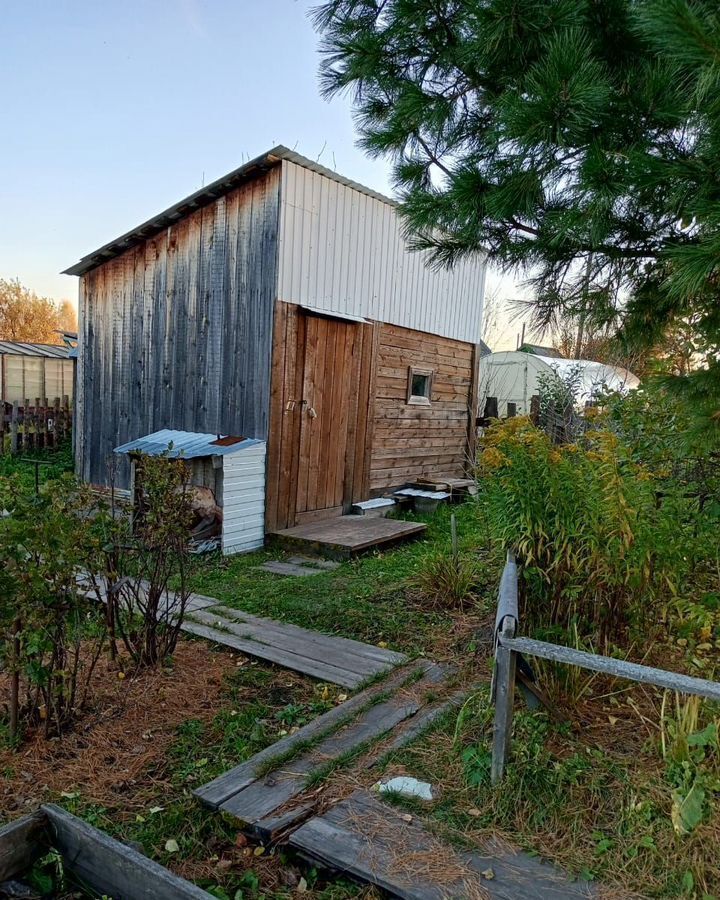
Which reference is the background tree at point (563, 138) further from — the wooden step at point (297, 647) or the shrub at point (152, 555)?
the wooden step at point (297, 647)

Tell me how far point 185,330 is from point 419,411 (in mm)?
3708

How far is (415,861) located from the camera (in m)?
1.88

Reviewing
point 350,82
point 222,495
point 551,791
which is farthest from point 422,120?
point 222,495

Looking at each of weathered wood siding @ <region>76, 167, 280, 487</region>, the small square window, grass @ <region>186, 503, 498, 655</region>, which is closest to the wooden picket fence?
weathered wood siding @ <region>76, 167, 280, 487</region>

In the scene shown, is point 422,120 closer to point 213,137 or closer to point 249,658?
point 249,658

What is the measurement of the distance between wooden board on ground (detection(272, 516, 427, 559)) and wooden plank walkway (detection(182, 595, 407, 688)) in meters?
1.94

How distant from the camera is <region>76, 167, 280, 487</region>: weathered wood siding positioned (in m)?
6.57

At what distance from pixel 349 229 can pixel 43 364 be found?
10960 mm

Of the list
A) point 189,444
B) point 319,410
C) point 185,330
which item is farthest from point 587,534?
point 185,330

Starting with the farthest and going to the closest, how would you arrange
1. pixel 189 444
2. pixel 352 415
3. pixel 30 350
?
pixel 30 350, pixel 352 415, pixel 189 444

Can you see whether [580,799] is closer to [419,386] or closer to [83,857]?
[83,857]

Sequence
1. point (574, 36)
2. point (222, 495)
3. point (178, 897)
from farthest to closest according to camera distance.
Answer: point (222, 495), point (574, 36), point (178, 897)

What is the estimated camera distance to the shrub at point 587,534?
2865 mm

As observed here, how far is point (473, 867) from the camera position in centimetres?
184
